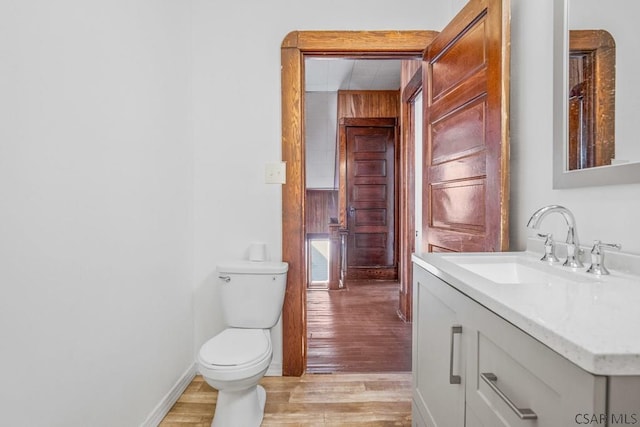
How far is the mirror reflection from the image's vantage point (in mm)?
976

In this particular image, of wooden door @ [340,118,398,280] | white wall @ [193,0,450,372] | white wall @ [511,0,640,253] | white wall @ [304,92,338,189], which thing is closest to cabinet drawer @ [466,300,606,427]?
white wall @ [511,0,640,253]

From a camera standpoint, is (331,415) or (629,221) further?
(331,415)

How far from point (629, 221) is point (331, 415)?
152cm

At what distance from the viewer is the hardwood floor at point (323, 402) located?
1.69 metres

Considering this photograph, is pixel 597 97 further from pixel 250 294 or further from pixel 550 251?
pixel 250 294

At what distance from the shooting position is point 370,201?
4754 mm

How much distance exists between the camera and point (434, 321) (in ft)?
3.81

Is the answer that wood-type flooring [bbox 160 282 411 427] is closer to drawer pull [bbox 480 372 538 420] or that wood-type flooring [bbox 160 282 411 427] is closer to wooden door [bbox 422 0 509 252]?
wooden door [bbox 422 0 509 252]

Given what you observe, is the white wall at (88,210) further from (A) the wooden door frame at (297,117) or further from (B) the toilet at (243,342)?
(A) the wooden door frame at (297,117)

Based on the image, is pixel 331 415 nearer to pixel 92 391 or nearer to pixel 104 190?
pixel 92 391

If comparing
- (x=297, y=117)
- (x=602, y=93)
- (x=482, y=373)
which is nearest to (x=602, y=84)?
(x=602, y=93)

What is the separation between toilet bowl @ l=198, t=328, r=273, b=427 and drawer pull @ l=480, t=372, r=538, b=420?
3.42 ft

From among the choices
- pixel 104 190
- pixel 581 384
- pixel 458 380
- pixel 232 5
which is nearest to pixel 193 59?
pixel 232 5

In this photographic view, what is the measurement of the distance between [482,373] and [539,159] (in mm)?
969
